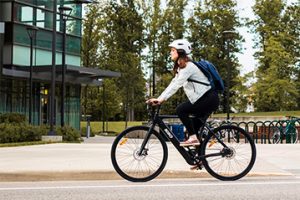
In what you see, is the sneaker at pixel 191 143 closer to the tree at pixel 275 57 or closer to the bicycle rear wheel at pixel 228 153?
the bicycle rear wheel at pixel 228 153

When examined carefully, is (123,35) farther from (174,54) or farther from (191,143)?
(191,143)

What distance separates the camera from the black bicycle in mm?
8883

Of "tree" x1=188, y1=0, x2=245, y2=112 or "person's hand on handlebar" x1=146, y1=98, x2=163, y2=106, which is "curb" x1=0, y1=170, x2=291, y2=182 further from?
"tree" x1=188, y1=0, x2=245, y2=112

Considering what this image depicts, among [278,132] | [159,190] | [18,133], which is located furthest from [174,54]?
[278,132]

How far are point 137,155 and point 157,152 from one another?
1.02ft

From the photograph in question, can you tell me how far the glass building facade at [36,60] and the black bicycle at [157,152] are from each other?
2455 centimetres

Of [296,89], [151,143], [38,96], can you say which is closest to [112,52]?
[296,89]

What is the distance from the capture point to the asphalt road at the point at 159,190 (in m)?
7.42

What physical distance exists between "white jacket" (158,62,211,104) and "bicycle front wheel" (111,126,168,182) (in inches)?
25.9

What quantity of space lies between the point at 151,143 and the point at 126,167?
1.64ft

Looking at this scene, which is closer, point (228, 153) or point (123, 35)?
point (228, 153)

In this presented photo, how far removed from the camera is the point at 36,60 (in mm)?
37281

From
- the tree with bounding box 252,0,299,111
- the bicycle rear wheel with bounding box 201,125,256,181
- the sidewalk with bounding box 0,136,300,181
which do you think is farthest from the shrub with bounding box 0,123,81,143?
the tree with bounding box 252,0,299,111

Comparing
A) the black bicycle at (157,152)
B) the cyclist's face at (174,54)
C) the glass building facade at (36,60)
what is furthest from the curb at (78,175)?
the glass building facade at (36,60)
